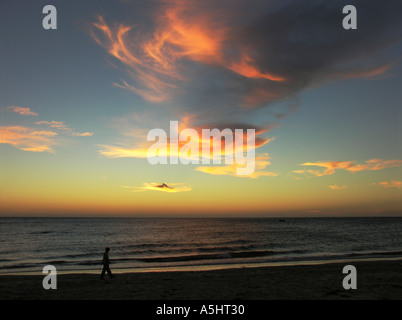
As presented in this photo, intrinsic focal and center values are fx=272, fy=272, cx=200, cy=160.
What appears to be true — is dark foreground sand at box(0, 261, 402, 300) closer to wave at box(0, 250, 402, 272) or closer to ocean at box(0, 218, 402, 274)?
ocean at box(0, 218, 402, 274)

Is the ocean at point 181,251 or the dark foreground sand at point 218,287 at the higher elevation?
the dark foreground sand at point 218,287

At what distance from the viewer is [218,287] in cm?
1622

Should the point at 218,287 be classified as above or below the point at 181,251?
above

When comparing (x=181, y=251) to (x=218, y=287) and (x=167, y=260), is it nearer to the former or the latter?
(x=167, y=260)

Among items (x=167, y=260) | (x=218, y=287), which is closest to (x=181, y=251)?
(x=167, y=260)

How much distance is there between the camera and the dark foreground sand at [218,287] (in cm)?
1420

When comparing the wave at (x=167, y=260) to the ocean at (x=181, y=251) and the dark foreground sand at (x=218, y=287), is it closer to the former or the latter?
the ocean at (x=181, y=251)

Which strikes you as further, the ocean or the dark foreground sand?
the ocean

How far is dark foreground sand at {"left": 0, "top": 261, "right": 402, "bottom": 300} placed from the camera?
46.6 feet

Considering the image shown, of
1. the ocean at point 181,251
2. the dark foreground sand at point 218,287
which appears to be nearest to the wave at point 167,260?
the ocean at point 181,251

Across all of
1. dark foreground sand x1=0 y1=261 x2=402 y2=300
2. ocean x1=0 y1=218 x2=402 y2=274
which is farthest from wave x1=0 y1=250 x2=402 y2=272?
dark foreground sand x1=0 y1=261 x2=402 y2=300
